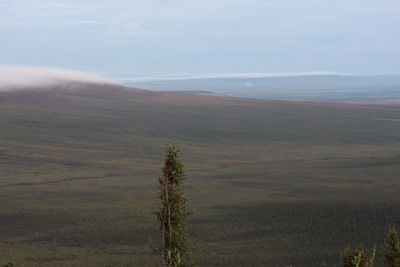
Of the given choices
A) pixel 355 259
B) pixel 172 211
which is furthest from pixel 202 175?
pixel 355 259

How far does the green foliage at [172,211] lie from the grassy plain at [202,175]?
19.8 metres

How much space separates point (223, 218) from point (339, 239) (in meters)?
11.4

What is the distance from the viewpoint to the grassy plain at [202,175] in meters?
43.7

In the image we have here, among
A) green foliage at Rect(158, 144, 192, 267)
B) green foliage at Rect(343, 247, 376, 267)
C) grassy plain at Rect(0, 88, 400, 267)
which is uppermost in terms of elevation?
green foliage at Rect(158, 144, 192, 267)

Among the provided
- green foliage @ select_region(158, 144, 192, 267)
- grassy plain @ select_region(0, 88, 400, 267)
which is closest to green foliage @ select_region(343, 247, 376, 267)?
green foliage @ select_region(158, 144, 192, 267)

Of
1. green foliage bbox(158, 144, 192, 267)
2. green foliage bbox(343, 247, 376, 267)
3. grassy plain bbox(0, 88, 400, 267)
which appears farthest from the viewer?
grassy plain bbox(0, 88, 400, 267)

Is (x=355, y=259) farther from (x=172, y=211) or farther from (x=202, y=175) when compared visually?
(x=202, y=175)

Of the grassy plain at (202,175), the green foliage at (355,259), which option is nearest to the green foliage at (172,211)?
the green foliage at (355,259)

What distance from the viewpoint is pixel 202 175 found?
80875 mm

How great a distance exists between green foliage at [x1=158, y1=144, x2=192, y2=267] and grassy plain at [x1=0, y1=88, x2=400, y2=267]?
779 inches

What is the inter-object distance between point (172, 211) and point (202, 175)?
6309 cm

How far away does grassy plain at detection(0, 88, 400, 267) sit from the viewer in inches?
1722

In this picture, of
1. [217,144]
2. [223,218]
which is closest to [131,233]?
[223,218]

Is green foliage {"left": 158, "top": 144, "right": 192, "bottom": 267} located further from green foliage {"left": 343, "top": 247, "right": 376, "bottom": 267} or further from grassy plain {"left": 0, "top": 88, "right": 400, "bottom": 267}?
grassy plain {"left": 0, "top": 88, "right": 400, "bottom": 267}
